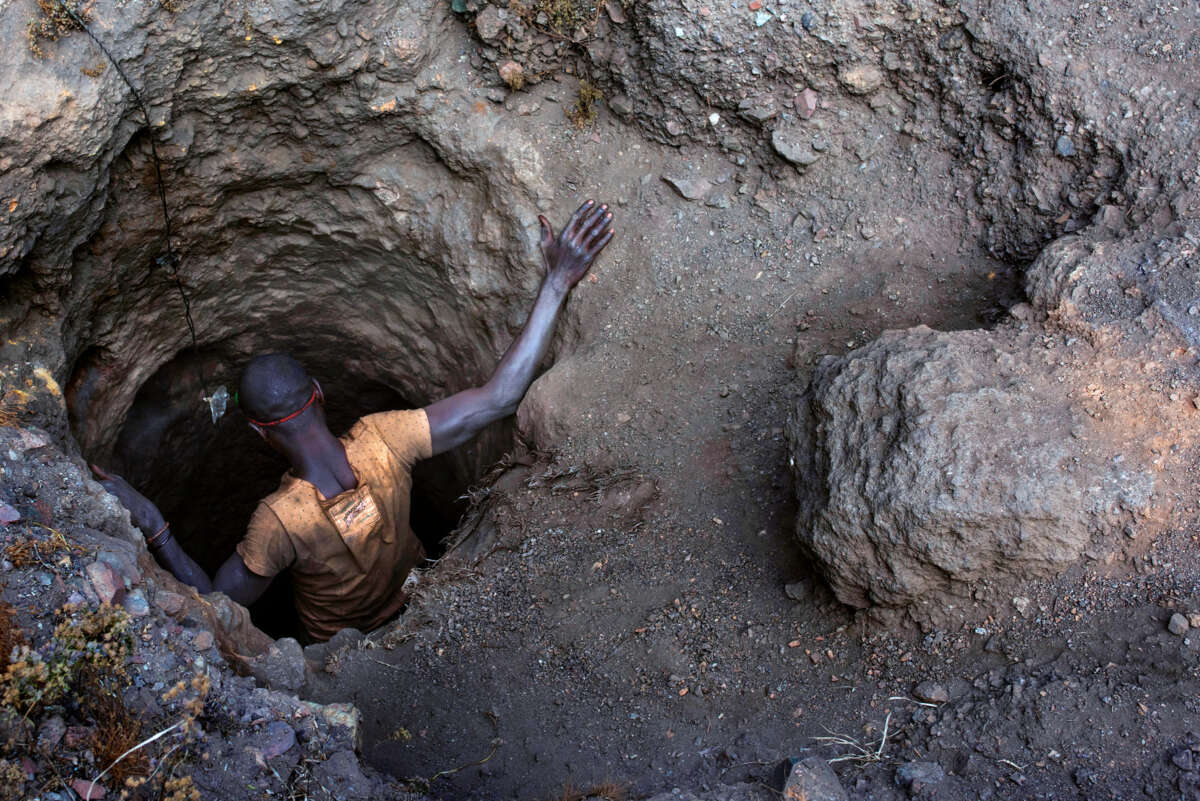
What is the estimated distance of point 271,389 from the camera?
3.53m

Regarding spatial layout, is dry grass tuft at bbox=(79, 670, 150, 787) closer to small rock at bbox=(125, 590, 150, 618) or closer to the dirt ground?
small rock at bbox=(125, 590, 150, 618)

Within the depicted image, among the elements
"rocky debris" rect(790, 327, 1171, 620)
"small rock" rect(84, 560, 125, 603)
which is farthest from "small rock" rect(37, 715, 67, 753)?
"rocky debris" rect(790, 327, 1171, 620)

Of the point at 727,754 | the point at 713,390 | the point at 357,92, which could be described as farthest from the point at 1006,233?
the point at 357,92

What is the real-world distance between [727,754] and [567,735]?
502 mm

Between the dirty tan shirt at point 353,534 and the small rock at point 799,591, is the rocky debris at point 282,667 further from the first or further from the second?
the small rock at point 799,591

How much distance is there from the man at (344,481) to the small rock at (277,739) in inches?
56.8

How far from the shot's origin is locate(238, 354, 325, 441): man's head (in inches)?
139

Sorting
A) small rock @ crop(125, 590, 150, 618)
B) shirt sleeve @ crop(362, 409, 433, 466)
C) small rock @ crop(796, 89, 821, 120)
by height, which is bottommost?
shirt sleeve @ crop(362, 409, 433, 466)

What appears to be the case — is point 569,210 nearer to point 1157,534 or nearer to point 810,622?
point 810,622

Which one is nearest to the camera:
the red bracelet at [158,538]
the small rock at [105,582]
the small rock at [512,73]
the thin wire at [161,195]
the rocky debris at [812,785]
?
the rocky debris at [812,785]

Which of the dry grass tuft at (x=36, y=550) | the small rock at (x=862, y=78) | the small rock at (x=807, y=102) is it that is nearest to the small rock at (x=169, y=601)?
the dry grass tuft at (x=36, y=550)

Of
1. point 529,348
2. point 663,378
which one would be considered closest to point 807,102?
point 663,378

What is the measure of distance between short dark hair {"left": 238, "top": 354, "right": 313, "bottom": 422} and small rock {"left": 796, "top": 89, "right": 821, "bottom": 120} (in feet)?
7.95

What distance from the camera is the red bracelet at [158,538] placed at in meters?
3.39
